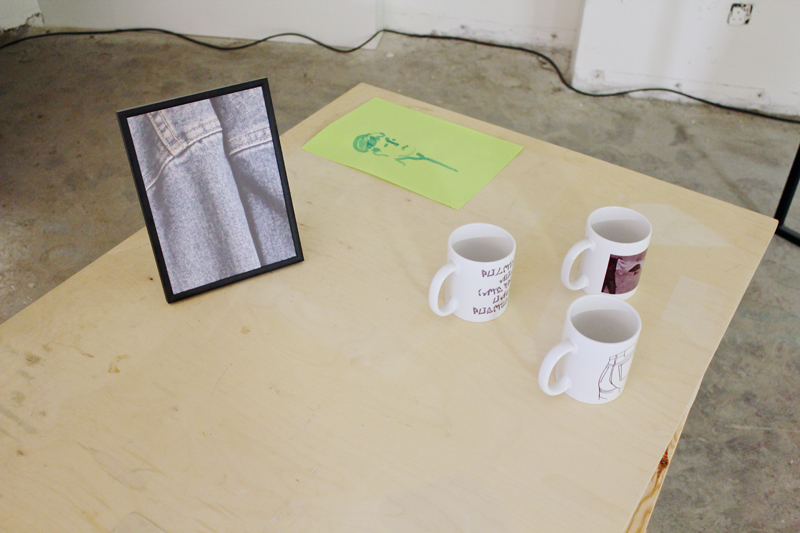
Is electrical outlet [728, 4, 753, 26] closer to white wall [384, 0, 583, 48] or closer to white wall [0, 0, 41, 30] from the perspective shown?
white wall [384, 0, 583, 48]

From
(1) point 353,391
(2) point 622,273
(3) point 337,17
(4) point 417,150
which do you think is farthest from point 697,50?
(1) point 353,391

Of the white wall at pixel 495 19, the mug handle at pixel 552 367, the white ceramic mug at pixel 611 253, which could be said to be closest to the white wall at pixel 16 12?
the white wall at pixel 495 19

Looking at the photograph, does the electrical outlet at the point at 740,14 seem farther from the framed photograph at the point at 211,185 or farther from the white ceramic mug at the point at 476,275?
the framed photograph at the point at 211,185

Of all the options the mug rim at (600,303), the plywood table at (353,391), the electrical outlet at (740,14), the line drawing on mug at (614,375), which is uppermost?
the mug rim at (600,303)

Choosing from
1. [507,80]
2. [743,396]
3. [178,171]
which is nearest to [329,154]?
[178,171]

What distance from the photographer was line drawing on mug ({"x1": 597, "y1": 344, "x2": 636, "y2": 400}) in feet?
2.06

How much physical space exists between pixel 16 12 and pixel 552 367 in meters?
3.06

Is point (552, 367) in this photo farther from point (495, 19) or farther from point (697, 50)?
point (495, 19)

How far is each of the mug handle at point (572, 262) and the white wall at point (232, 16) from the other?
2.11m

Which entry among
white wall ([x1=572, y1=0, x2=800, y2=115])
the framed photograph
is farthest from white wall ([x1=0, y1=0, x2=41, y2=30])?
the framed photograph

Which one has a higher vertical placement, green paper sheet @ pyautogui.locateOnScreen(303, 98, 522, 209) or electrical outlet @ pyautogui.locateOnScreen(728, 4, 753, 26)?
green paper sheet @ pyautogui.locateOnScreen(303, 98, 522, 209)

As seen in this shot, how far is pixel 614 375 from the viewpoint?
0.64m

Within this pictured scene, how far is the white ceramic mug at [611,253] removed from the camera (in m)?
0.75

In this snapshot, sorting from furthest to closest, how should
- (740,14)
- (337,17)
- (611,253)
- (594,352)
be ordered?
(337,17) → (740,14) → (611,253) → (594,352)
